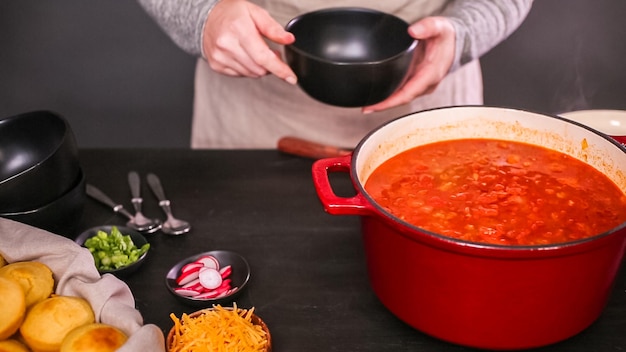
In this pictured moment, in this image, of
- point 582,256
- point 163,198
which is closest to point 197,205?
point 163,198

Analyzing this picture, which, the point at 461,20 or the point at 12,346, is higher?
the point at 461,20

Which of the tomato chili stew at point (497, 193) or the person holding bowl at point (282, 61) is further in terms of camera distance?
the person holding bowl at point (282, 61)

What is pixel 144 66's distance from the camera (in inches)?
110

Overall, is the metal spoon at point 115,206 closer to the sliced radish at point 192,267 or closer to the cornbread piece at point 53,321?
the sliced radish at point 192,267

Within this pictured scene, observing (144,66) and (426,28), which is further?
(144,66)

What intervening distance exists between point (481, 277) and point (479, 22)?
105cm

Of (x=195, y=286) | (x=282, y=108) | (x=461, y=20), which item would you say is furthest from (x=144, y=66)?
(x=195, y=286)

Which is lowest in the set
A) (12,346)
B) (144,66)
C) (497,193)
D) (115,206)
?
(144,66)

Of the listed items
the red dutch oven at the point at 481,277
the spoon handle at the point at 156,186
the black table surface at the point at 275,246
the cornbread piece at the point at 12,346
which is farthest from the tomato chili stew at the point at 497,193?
the cornbread piece at the point at 12,346

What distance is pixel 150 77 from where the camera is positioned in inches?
111

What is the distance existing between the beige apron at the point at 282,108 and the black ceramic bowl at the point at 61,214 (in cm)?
91

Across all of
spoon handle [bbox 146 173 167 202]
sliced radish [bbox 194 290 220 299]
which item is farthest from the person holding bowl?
sliced radish [bbox 194 290 220 299]

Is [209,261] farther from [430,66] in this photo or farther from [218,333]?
[430,66]

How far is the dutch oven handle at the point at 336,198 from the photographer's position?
117 cm
